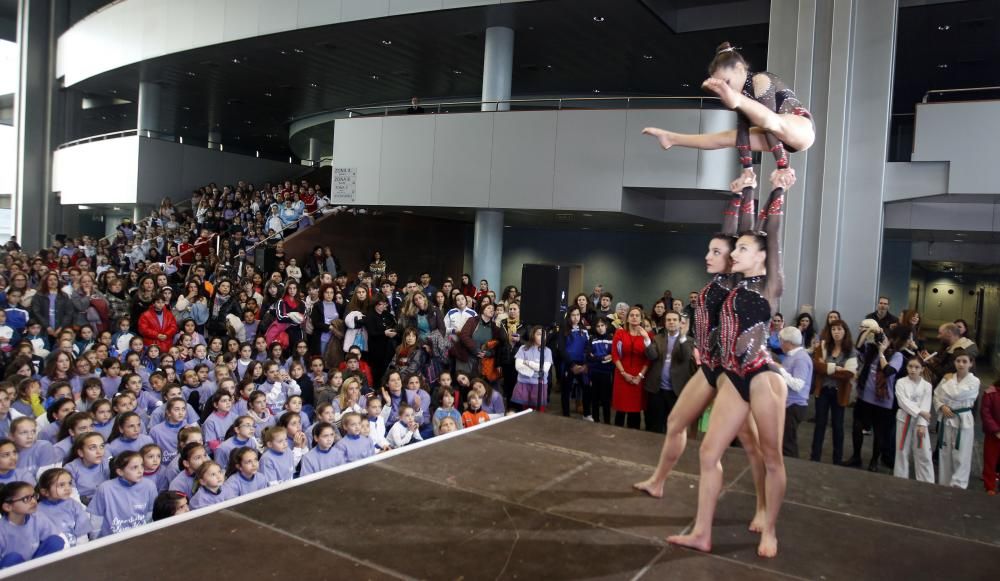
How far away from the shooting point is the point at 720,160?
11023 mm

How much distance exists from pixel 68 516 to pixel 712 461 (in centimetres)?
360

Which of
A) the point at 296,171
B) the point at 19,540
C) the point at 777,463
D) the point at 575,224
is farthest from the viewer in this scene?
the point at 296,171

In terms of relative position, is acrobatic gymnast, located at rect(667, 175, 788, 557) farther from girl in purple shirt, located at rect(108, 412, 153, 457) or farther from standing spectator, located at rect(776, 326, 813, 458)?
girl in purple shirt, located at rect(108, 412, 153, 457)

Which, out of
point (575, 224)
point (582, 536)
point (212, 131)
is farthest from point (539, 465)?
point (212, 131)

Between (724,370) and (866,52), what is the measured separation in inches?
333

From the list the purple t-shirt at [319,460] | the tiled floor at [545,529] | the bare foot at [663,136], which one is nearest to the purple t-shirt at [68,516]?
the purple t-shirt at [319,460]

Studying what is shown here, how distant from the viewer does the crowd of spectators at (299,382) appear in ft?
15.3

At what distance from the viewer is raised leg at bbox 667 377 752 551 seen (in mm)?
2920

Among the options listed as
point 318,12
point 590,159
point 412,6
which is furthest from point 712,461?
point 318,12

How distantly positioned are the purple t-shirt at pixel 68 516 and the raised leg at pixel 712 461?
337cm

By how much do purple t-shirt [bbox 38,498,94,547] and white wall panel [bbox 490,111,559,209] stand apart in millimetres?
8811

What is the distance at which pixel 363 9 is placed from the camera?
12711 mm

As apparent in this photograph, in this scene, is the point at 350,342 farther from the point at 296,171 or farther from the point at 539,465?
the point at 296,171

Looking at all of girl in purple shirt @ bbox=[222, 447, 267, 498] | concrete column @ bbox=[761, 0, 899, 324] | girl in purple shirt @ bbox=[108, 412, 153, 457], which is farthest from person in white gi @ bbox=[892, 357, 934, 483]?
girl in purple shirt @ bbox=[108, 412, 153, 457]
